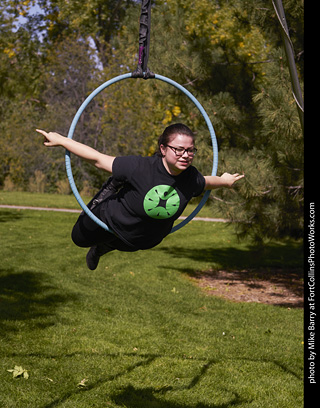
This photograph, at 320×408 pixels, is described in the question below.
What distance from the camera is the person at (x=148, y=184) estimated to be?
3.54 meters

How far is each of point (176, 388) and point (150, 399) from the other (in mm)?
378

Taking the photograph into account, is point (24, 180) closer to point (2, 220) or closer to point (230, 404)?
point (2, 220)

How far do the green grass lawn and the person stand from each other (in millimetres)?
2195

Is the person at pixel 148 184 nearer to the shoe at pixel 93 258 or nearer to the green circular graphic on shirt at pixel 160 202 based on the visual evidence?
the green circular graphic on shirt at pixel 160 202

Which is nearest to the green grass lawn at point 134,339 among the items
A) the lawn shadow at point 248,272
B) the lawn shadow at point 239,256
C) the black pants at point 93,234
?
the lawn shadow at point 248,272

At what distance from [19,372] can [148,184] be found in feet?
9.95

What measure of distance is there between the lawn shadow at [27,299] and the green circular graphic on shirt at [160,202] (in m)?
3.95

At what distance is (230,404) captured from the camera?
5.35m

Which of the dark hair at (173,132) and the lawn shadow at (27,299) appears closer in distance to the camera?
the dark hair at (173,132)

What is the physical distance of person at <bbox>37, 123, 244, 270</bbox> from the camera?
3.54 m

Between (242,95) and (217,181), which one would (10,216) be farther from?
(217,181)

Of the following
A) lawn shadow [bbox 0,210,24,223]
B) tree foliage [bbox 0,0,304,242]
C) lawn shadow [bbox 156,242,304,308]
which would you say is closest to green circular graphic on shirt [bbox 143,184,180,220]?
tree foliage [bbox 0,0,304,242]

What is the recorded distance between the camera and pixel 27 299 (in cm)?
832

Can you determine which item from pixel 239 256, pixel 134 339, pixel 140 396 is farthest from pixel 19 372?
pixel 239 256
